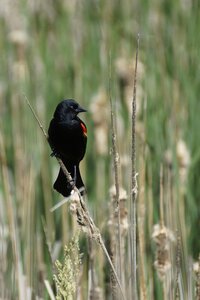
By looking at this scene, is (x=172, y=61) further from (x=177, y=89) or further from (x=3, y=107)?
(x=3, y=107)

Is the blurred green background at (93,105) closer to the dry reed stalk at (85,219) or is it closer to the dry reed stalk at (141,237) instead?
the dry reed stalk at (141,237)

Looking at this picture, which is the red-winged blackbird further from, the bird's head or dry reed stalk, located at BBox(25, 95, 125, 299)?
dry reed stalk, located at BBox(25, 95, 125, 299)

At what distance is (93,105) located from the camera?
325cm

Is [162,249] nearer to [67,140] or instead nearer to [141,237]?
[141,237]

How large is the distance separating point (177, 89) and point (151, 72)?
161 millimetres

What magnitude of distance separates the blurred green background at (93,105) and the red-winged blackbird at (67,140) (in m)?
0.31

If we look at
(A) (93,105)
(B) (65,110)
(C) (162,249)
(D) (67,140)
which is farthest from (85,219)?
(A) (93,105)

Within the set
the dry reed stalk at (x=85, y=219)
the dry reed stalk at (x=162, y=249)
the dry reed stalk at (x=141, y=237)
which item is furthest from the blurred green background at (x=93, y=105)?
the dry reed stalk at (x=85, y=219)

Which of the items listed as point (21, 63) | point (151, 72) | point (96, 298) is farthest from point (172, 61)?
point (96, 298)

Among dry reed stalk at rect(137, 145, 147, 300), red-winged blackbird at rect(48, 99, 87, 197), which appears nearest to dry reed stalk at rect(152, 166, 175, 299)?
dry reed stalk at rect(137, 145, 147, 300)

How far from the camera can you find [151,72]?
3488 millimetres

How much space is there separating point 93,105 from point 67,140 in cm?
132

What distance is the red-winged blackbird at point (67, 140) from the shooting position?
6.28 feet

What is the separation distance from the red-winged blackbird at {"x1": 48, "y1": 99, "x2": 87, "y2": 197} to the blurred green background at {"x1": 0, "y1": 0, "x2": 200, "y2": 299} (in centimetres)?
31
